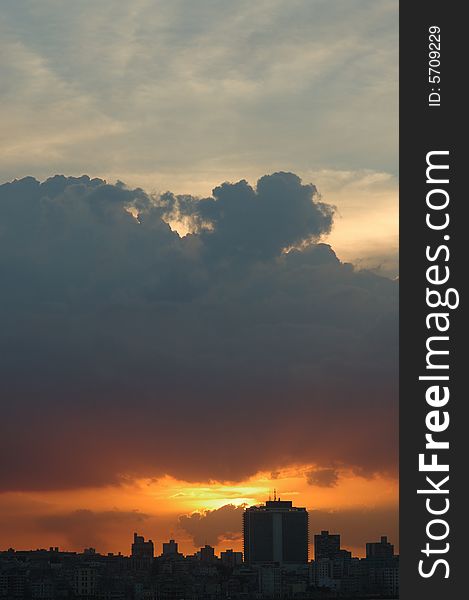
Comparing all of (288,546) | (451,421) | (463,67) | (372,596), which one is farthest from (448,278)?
(288,546)

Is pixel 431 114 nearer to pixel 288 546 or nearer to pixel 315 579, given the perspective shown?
pixel 315 579

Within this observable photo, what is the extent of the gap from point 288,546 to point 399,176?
17979 cm

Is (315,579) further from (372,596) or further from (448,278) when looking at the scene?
(448,278)

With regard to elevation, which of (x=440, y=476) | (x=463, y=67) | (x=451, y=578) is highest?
Answer: (x=463, y=67)

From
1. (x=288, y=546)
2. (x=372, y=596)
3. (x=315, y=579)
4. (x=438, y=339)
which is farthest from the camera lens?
(x=288, y=546)

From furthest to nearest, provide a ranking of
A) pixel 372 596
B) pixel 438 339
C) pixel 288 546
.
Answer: pixel 288 546 < pixel 372 596 < pixel 438 339

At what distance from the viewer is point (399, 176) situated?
22750 mm

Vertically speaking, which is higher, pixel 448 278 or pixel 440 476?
pixel 448 278

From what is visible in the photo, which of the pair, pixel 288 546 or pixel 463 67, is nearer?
pixel 463 67

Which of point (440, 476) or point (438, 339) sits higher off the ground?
point (438, 339)

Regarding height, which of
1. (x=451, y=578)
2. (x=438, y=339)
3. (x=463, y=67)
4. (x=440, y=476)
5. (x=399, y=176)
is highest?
(x=463, y=67)

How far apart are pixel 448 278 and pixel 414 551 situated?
476 centimetres

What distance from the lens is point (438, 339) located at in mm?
22188

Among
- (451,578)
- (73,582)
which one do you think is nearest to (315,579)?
(73,582)
